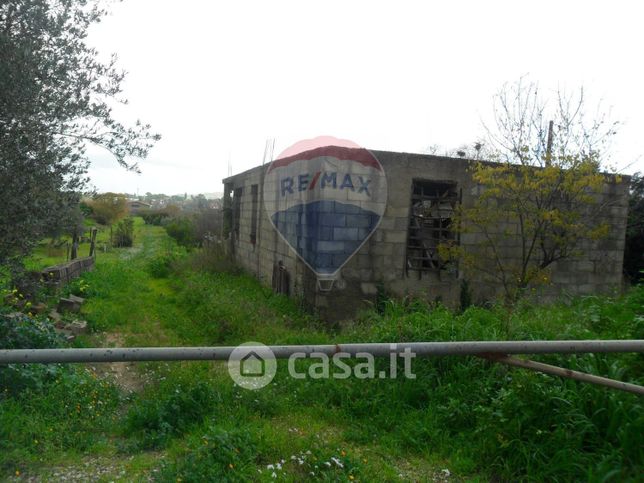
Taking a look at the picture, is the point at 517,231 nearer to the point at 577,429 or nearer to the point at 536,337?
the point at 536,337

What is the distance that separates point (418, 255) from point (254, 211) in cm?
445

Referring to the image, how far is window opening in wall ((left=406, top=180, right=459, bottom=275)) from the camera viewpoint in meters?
7.21

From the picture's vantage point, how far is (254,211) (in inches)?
409

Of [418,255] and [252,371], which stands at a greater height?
[418,255]

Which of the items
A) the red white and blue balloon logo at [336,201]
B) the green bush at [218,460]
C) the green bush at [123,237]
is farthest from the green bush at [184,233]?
the green bush at [218,460]

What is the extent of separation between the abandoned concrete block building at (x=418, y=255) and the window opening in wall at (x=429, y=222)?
2 centimetres

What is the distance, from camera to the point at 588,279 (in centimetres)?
823

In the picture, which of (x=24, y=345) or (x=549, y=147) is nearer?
(x=24, y=345)

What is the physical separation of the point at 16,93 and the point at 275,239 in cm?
544

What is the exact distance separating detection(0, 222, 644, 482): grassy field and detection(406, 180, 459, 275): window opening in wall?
2498 millimetres

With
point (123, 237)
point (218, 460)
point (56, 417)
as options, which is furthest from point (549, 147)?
point (123, 237)

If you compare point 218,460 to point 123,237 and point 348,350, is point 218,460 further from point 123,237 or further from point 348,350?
point 123,237

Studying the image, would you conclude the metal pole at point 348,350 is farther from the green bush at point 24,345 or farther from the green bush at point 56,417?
the green bush at point 24,345

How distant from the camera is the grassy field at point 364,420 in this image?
2.49 metres
